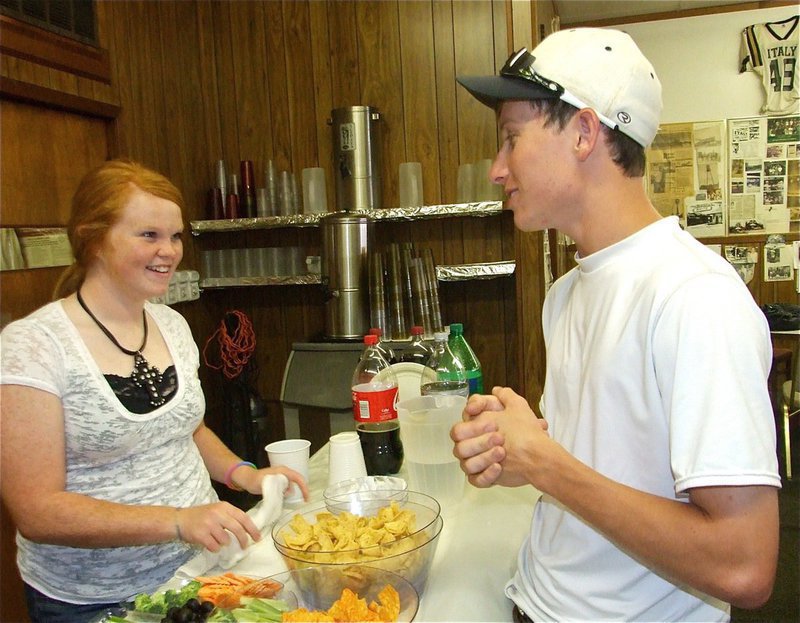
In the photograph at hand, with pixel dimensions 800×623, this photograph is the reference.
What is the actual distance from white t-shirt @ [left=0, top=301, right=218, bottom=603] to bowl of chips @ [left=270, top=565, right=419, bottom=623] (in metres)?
0.57

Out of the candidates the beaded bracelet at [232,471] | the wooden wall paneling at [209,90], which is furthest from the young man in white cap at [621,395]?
the wooden wall paneling at [209,90]

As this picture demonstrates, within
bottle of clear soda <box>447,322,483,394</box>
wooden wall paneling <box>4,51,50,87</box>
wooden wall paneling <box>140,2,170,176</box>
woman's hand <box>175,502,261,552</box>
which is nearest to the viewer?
woman's hand <box>175,502,261,552</box>

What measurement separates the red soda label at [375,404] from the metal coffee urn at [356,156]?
1.97 metres

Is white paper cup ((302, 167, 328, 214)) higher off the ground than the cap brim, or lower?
higher

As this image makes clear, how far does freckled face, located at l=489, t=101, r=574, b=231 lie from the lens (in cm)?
110

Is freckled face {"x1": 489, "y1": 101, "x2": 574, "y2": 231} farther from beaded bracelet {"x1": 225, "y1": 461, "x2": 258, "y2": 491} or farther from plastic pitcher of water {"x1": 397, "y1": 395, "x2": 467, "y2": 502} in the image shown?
beaded bracelet {"x1": 225, "y1": 461, "x2": 258, "y2": 491}

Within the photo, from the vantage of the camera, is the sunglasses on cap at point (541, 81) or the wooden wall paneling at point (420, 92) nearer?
the sunglasses on cap at point (541, 81)

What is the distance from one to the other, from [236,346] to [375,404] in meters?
2.19

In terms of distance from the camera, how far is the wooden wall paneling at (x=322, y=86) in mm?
3617

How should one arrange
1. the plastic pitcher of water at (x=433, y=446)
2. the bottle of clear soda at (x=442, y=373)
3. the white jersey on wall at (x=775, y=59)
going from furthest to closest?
the white jersey on wall at (x=775, y=59) → the bottle of clear soda at (x=442, y=373) → the plastic pitcher of water at (x=433, y=446)

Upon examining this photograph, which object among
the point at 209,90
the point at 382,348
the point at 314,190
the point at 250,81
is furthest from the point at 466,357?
the point at 209,90

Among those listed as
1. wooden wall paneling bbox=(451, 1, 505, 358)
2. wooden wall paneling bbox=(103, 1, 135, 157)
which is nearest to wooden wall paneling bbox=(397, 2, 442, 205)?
wooden wall paneling bbox=(451, 1, 505, 358)

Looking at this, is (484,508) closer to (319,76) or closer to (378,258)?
(378,258)

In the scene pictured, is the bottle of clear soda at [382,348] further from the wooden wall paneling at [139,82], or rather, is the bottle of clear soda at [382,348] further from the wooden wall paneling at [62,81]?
the wooden wall paneling at [62,81]
